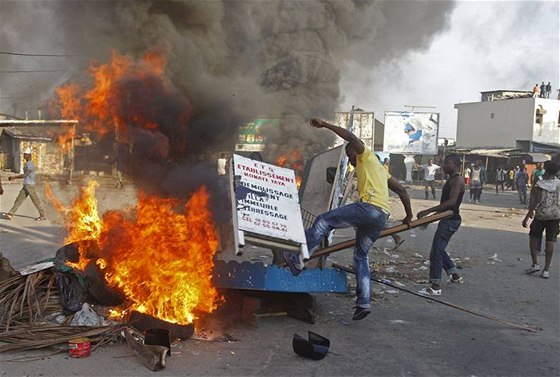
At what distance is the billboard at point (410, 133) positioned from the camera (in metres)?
39.1

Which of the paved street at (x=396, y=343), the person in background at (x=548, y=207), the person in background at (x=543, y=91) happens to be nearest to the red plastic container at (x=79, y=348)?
the paved street at (x=396, y=343)

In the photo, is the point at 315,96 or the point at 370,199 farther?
the point at 315,96

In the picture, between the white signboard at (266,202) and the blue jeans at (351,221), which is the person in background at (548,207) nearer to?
the blue jeans at (351,221)

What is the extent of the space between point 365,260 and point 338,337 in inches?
30.5

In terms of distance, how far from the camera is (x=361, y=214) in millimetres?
4414

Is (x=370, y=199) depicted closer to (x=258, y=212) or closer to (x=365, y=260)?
(x=365, y=260)

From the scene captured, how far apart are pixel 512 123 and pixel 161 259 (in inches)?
1646

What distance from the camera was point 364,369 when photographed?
3686mm

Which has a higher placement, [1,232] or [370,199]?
[370,199]

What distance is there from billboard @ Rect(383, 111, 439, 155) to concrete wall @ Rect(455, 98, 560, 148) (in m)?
6.65

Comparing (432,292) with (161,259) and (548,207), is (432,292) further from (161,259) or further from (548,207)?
(161,259)

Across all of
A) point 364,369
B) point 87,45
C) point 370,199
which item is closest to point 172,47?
point 87,45

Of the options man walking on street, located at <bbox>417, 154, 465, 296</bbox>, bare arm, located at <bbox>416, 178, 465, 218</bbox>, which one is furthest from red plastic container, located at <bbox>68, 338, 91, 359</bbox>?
man walking on street, located at <bbox>417, 154, 465, 296</bbox>

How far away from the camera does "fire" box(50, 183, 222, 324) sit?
14.2 ft
